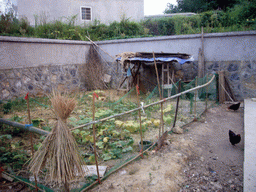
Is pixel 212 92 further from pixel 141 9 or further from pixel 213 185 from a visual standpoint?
pixel 141 9

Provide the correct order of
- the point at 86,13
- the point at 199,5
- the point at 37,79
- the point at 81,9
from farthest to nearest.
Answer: the point at 199,5
the point at 86,13
the point at 81,9
the point at 37,79

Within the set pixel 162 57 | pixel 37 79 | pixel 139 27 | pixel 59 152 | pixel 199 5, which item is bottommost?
pixel 59 152

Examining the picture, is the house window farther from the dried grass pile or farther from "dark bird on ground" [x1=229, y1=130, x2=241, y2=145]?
the dried grass pile

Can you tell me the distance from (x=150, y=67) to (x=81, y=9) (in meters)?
8.02

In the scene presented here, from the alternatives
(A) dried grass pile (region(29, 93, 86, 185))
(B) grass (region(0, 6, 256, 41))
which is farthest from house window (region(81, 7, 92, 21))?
(A) dried grass pile (region(29, 93, 86, 185))

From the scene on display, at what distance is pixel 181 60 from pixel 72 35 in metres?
6.11

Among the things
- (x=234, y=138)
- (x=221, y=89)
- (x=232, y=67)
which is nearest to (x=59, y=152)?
(x=234, y=138)

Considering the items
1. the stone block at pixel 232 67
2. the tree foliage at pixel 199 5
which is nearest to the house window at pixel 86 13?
the tree foliage at pixel 199 5

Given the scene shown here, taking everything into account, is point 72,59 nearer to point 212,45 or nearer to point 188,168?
point 212,45

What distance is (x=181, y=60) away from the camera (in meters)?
8.00

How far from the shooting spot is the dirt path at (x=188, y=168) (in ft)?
10.5

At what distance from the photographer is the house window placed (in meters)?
15.1

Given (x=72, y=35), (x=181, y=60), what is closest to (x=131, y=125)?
(x=181, y=60)

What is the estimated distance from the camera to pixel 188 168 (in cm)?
381
